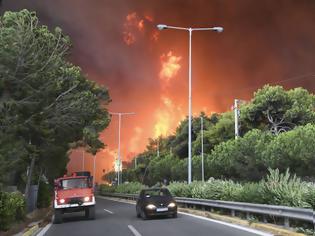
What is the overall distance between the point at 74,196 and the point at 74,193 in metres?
0.20

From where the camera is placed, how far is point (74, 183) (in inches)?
1046

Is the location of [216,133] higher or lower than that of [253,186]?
higher

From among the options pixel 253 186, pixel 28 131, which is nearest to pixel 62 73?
pixel 28 131

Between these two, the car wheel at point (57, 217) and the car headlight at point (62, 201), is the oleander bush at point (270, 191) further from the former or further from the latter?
the car wheel at point (57, 217)

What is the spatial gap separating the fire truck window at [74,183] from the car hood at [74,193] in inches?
7.6

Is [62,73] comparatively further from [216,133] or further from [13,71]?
[216,133]

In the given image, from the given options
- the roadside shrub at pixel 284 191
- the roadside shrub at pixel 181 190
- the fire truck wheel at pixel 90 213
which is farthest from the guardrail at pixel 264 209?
the fire truck wheel at pixel 90 213

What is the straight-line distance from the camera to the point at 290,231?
47.3 ft

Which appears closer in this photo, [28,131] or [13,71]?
[13,71]

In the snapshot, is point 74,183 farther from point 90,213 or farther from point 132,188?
point 132,188

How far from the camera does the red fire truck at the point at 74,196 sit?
2556 cm

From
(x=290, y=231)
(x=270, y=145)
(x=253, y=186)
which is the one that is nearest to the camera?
(x=290, y=231)

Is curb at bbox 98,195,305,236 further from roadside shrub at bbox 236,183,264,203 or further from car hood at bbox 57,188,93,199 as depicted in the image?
car hood at bbox 57,188,93,199

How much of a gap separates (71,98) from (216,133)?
233 ft
